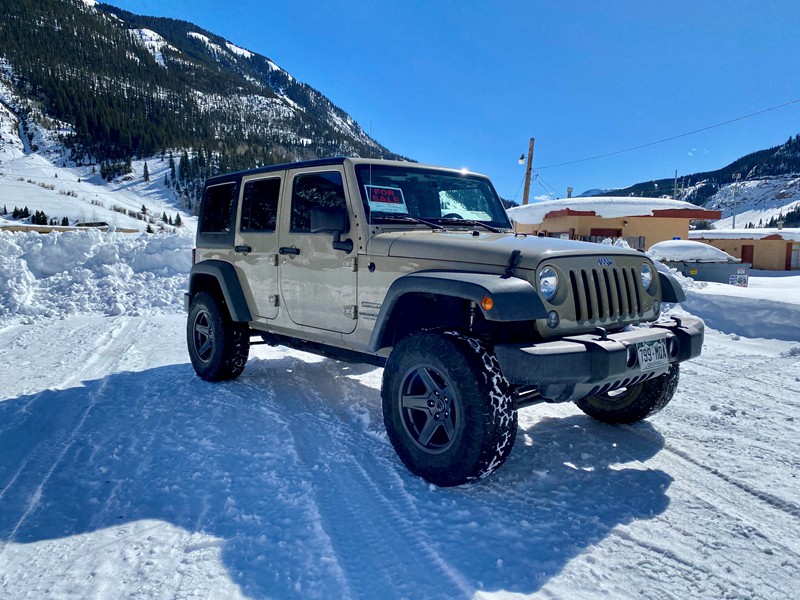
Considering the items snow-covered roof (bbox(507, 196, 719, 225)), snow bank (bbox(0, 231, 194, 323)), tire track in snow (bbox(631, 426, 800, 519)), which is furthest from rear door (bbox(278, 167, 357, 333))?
snow-covered roof (bbox(507, 196, 719, 225))

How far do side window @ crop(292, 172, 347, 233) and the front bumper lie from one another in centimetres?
186

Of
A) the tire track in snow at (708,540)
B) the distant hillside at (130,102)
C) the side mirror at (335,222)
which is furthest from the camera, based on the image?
the distant hillside at (130,102)

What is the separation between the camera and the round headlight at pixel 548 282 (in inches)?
120

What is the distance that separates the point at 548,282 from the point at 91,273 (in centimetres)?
1022

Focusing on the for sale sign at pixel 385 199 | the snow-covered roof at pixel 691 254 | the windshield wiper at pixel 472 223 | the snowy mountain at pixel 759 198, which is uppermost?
the snowy mountain at pixel 759 198

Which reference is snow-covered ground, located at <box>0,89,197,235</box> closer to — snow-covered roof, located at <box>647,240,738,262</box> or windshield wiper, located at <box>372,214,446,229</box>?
snow-covered roof, located at <box>647,240,738,262</box>

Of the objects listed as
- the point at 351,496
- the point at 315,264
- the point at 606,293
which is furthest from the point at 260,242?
the point at 606,293

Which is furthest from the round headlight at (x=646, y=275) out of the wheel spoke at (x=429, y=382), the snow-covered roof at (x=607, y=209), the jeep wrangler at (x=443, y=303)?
the snow-covered roof at (x=607, y=209)

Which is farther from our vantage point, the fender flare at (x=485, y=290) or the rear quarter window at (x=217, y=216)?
the rear quarter window at (x=217, y=216)

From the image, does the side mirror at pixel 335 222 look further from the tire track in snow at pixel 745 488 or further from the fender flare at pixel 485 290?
the tire track in snow at pixel 745 488

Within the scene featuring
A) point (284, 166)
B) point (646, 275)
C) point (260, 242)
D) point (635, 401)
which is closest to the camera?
point (646, 275)

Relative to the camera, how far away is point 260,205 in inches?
196

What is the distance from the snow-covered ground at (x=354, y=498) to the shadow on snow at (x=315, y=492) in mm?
14

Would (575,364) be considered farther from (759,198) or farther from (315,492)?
(759,198)
